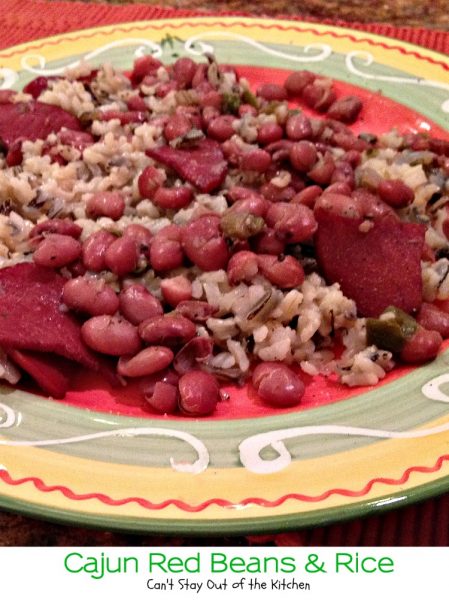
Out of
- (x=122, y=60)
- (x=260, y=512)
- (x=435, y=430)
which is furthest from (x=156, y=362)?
(x=122, y=60)

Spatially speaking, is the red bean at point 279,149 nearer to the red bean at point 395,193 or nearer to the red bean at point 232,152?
the red bean at point 232,152

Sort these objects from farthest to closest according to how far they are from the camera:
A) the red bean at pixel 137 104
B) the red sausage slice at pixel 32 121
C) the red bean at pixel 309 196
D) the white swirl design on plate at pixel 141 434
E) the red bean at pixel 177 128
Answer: the red bean at pixel 137 104, the red sausage slice at pixel 32 121, the red bean at pixel 177 128, the red bean at pixel 309 196, the white swirl design on plate at pixel 141 434

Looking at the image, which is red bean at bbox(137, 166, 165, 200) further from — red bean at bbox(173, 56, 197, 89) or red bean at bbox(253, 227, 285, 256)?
red bean at bbox(173, 56, 197, 89)

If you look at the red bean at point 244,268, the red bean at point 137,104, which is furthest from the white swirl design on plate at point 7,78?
the red bean at point 244,268

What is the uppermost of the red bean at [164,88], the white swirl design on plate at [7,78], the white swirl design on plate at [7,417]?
the red bean at [164,88]

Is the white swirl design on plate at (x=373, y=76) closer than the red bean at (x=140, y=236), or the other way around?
the red bean at (x=140, y=236)

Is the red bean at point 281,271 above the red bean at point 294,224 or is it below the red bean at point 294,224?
below

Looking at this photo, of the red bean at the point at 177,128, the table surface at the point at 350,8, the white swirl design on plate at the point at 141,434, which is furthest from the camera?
the table surface at the point at 350,8

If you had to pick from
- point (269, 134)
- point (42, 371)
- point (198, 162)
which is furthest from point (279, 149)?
point (42, 371)
